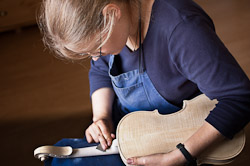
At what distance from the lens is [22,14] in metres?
2.24

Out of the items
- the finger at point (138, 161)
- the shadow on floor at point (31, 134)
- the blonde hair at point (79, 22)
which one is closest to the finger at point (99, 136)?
the finger at point (138, 161)

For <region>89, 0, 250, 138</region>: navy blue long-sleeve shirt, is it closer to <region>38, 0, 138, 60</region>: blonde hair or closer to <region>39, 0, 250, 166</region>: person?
<region>39, 0, 250, 166</region>: person

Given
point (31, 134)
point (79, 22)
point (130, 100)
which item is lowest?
point (31, 134)

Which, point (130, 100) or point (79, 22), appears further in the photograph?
point (130, 100)

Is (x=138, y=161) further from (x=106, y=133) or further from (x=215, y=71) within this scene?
(x=215, y=71)

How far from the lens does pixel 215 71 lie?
0.64 metres

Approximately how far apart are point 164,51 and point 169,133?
0.21 meters

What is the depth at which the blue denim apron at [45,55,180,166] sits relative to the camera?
78 centimetres

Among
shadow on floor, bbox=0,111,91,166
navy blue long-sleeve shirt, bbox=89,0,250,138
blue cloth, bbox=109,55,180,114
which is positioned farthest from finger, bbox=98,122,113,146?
shadow on floor, bbox=0,111,91,166

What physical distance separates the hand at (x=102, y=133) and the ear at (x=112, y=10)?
33 cm

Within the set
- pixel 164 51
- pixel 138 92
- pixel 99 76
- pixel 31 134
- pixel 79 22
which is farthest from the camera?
pixel 31 134

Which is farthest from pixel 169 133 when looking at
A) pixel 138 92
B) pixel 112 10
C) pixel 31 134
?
pixel 31 134

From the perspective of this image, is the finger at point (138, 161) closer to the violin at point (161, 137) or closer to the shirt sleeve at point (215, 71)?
the violin at point (161, 137)

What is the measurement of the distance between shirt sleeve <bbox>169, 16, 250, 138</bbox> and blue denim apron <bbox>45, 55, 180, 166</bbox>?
168 mm
